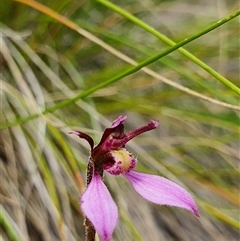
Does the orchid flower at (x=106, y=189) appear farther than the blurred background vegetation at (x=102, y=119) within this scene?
No

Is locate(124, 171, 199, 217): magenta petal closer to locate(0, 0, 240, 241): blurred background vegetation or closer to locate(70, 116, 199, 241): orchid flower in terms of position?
locate(70, 116, 199, 241): orchid flower

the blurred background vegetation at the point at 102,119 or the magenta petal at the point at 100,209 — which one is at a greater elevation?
the blurred background vegetation at the point at 102,119

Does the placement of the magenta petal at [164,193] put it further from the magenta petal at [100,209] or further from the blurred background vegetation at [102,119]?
the blurred background vegetation at [102,119]

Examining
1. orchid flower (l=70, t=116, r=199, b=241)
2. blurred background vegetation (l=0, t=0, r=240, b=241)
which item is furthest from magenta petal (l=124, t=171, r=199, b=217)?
blurred background vegetation (l=0, t=0, r=240, b=241)

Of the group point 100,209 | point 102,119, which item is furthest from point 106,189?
point 102,119

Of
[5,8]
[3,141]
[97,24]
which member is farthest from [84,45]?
[3,141]

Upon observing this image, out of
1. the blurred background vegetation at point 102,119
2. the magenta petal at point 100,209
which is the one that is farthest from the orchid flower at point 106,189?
the blurred background vegetation at point 102,119
